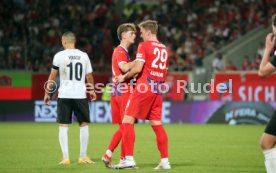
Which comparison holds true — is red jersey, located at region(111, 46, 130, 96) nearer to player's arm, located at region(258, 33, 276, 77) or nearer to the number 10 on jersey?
the number 10 on jersey

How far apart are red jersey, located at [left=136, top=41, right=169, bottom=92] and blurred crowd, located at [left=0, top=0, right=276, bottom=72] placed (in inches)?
760

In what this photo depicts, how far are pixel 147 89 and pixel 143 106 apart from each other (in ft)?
0.98

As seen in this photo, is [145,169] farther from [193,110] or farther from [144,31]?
[193,110]

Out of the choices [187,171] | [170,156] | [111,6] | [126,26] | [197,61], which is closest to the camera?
[187,171]

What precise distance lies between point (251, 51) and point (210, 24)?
2.78 m

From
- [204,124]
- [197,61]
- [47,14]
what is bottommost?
[204,124]

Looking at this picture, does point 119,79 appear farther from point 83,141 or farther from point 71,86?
point 83,141

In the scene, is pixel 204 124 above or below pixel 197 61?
below

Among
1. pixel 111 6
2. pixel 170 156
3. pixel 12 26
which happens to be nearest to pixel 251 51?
pixel 111 6

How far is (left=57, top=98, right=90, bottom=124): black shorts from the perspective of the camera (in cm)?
1245

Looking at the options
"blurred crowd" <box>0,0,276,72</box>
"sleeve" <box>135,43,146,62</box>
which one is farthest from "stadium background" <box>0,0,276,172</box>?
"sleeve" <box>135,43,146,62</box>

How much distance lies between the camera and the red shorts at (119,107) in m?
12.0

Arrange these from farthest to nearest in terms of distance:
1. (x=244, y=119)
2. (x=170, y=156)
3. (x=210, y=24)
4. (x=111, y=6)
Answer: (x=111, y=6), (x=210, y=24), (x=244, y=119), (x=170, y=156)

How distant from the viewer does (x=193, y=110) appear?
2712 cm
